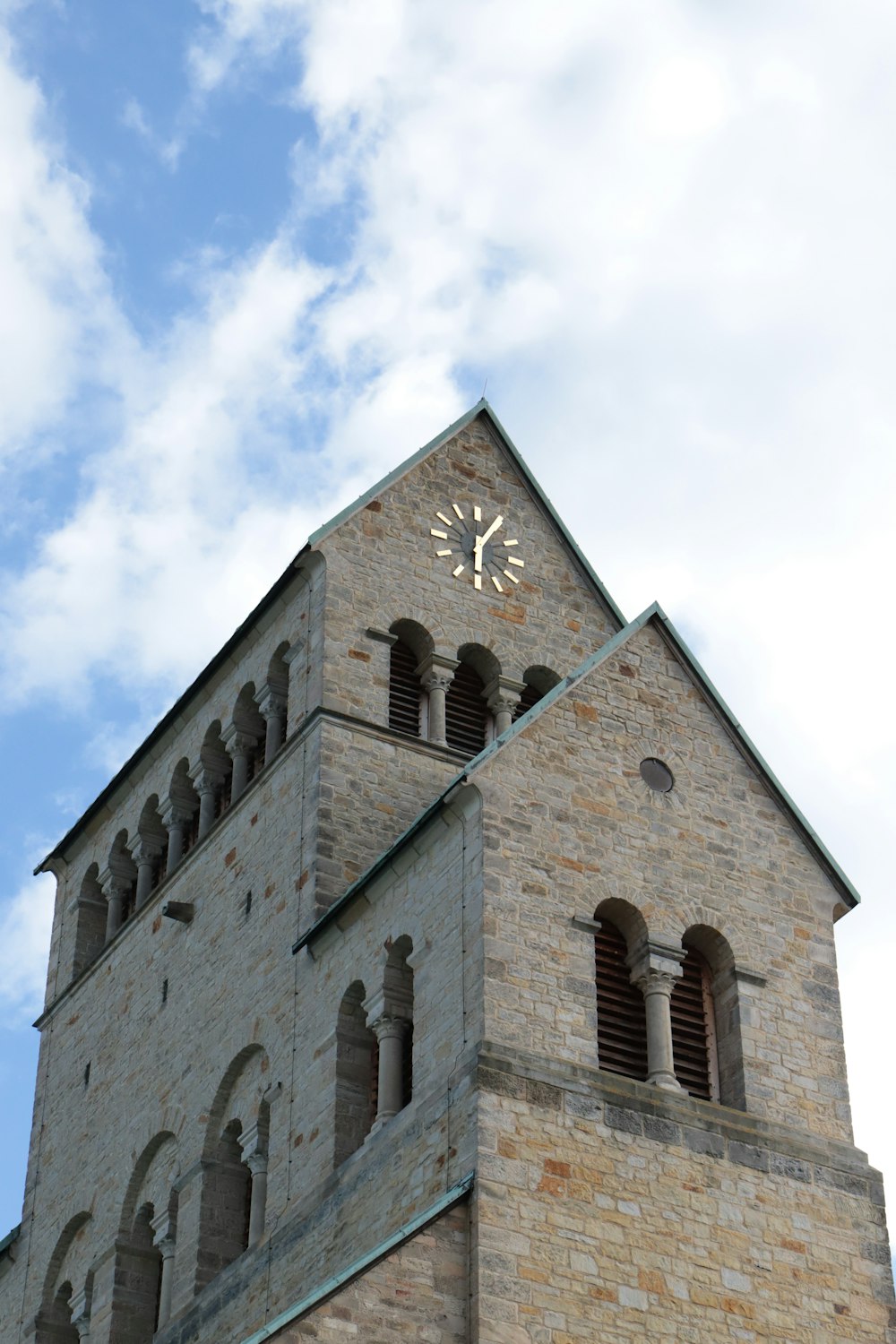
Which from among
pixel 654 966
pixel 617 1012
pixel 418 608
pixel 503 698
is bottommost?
pixel 617 1012

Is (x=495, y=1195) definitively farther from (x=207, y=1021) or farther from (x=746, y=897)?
(x=207, y=1021)

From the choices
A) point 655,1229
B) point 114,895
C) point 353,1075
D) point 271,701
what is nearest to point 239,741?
point 271,701

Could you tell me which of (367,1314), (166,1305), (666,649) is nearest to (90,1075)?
(166,1305)

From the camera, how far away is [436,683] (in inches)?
1699

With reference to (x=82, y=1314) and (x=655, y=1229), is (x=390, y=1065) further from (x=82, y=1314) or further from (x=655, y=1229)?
(x=82, y=1314)

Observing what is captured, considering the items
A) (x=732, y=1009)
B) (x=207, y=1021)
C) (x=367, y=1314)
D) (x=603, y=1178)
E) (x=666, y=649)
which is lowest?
(x=367, y=1314)

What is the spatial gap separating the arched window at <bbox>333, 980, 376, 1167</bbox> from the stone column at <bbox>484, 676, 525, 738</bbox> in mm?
8686

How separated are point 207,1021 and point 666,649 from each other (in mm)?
9383

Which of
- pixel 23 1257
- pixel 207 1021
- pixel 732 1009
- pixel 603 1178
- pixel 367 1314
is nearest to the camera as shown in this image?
pixel 367 1314

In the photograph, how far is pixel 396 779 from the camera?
40.9 metres

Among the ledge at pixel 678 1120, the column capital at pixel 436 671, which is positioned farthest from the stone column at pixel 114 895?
the ledge at pixel 678 1120

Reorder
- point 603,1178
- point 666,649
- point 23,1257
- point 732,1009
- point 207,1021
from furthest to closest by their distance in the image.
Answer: point 23,1257 < point 207,1021 < point 666,649 < point 732,1009 < point 603,1178

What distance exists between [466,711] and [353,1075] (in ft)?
32.1

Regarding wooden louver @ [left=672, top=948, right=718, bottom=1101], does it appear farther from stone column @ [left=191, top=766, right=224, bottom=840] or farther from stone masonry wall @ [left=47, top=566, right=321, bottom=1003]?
stone column @ [left=191, top=766, right=224, bottom=840]
